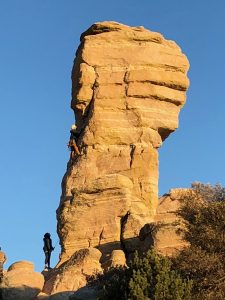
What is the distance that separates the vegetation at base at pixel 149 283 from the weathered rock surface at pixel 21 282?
5.67 meters

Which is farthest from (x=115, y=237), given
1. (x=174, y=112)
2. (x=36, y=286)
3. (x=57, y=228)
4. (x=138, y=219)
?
(x=174, y=112)

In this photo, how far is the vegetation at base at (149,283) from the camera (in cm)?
2277

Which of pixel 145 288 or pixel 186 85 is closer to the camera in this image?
pixel 145 288

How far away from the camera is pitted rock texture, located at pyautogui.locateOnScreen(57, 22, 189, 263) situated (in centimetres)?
3788

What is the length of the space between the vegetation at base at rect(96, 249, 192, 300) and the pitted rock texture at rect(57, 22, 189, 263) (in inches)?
447

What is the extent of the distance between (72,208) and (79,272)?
7.31 m

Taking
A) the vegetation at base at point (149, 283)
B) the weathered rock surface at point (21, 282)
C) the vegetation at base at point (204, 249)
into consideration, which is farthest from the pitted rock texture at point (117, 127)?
the vegetation at base at point (149, 283)

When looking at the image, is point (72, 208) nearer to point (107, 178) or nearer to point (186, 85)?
point (107, 178)

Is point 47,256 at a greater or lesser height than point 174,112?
lesser

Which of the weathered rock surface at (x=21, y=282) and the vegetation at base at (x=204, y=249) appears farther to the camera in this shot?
the weathered rock surface at (x=21, y=282)

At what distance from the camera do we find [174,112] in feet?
141

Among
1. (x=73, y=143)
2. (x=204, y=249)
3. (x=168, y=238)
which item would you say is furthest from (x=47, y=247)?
(x=204, y=249)

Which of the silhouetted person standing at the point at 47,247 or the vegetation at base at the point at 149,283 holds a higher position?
the silhouetted person standing at the point at 47,247

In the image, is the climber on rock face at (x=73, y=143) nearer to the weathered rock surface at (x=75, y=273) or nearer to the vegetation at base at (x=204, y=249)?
the weathered rock surface at (x=75, y=273)
